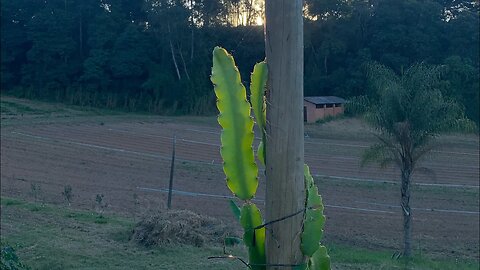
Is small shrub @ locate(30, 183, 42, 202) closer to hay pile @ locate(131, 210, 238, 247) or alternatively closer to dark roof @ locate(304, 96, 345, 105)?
hay pile @ locate(131, 210, 238, 247)

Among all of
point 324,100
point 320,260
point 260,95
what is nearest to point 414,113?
point 320,260

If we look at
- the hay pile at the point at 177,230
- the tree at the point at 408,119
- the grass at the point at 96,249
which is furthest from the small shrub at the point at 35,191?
the tree at the point at 408,119

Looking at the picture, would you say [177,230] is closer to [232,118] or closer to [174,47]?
[232,118]

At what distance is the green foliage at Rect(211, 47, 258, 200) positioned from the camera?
10.7ft

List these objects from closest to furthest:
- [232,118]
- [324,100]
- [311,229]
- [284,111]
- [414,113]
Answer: [284,111], [311,229], [232,118], [414,113], [324,100]

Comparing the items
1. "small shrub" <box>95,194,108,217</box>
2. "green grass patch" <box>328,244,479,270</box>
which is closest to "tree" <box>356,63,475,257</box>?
"green grass patch" <box>328,244,479,270</box>

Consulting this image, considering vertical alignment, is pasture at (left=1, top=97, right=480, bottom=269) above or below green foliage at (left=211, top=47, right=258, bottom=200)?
below

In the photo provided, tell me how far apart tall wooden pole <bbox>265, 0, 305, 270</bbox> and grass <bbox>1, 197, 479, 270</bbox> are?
20.9ft

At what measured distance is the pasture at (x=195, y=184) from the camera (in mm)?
13812

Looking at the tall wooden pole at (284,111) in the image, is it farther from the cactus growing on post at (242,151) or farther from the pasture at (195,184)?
the pasture at (195,184)

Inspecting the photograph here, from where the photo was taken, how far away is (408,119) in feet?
47.0

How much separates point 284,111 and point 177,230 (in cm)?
826

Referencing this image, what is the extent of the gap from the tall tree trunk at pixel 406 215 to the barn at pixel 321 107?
962 inches

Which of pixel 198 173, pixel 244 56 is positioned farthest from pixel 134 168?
pixel 244 56
